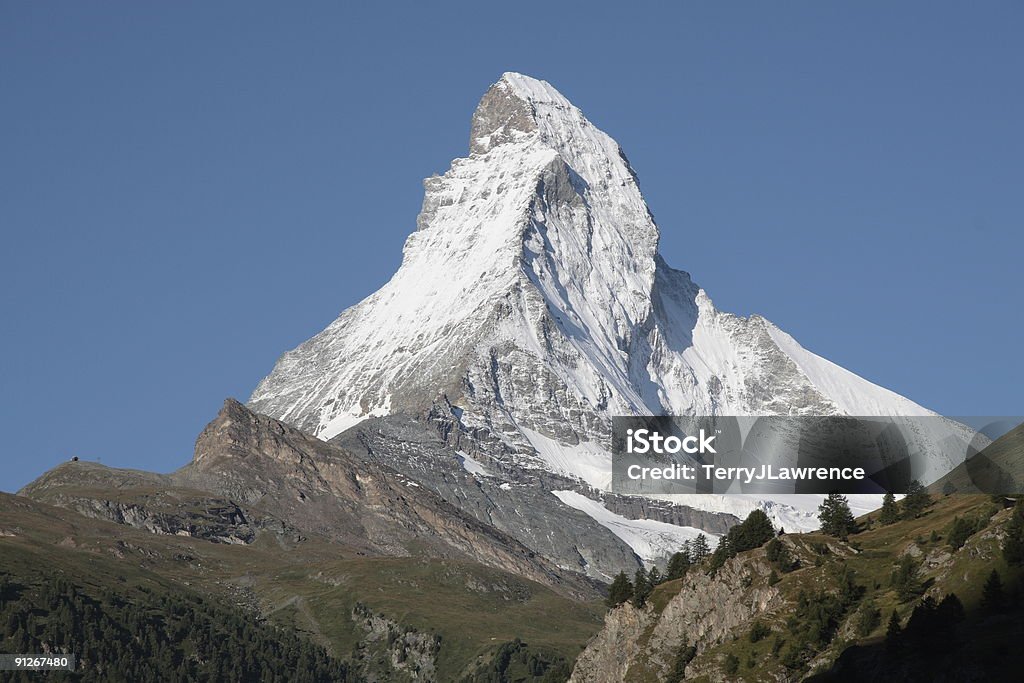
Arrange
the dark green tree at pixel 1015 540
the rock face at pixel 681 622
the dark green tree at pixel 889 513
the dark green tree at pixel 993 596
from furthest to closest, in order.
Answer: the dark green tree at pixel 889 513 < the rock face at pixel 681 622 < the dark green tree at pixel 1015 540 < the dark green tree at pixel 993 596

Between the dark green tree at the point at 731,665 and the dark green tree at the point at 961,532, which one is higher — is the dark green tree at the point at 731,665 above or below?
below

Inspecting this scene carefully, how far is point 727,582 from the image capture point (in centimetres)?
16662

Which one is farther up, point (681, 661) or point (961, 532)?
point (961, 532)

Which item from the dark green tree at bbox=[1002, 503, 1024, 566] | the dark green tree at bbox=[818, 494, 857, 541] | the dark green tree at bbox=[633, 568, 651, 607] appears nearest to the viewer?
the dark green tree at bbox=[1002, 503, 1024, 566]

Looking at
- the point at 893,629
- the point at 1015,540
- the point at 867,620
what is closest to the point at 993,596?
the point at 1015,540

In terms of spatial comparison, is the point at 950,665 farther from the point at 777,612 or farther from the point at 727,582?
the point at 727,582

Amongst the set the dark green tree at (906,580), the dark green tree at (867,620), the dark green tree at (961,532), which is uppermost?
the dark green tree at (961,532)

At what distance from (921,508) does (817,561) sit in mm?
19881

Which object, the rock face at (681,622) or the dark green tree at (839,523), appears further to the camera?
the dark green tree at (839,523)

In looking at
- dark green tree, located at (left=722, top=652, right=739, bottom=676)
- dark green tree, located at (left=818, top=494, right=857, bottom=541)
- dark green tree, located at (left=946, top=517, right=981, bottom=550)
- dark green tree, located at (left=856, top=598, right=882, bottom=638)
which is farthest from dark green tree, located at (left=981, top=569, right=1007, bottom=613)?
dark green tree, located at (left=818, top=494, right=857, bottom=541)

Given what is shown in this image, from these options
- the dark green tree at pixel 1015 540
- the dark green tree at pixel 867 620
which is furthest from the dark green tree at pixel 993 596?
the dark green tree at pixel 867 620

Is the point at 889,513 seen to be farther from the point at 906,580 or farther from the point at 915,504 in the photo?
the point at 906,580

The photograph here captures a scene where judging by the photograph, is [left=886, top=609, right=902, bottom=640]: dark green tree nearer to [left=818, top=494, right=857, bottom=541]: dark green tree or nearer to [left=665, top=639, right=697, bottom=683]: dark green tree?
[left=665, top=639, right=697, bottom=683]: dark green tree

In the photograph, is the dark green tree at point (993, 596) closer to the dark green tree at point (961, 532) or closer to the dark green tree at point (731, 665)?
the dark green tree at point (961, 532)
